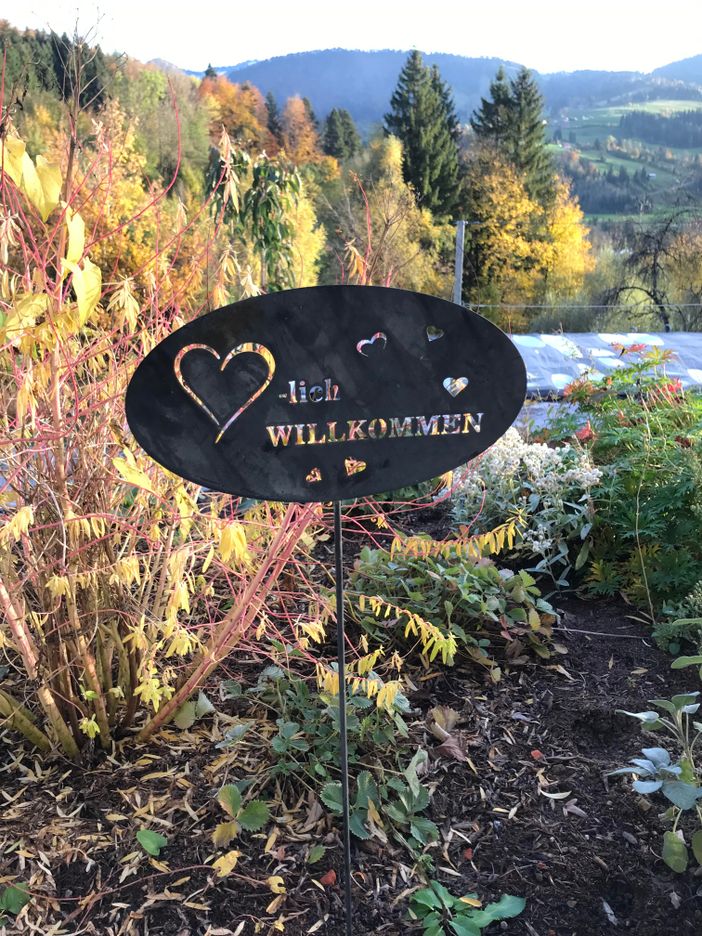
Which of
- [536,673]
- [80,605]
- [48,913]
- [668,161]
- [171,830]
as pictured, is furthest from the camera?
[668,161]

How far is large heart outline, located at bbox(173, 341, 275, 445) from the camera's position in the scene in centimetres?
133

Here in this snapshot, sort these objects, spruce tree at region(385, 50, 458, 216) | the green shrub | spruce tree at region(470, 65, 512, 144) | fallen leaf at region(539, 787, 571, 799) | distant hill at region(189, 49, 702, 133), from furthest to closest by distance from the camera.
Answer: distant hill at region(189, 49, 702, 133) < spruce tree at region(470, 65, 512, 144) < spruce tree at region(385, 50, 458, 216) < the green shrub < fallen leaf at region(539, 787, 571, 799)

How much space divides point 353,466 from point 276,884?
110cm

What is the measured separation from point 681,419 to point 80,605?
3.03m

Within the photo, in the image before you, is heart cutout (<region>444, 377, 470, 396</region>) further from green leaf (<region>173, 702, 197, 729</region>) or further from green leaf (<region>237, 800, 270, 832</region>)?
Answer: green leaf (<region>173, 702, 197, 729</region>)

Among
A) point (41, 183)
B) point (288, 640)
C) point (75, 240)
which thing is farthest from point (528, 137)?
point (75, 240)

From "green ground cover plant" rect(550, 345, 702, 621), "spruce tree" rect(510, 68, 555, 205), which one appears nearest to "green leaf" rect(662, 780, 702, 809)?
"green ground cover plant" rect(550, 345, 702, 621)

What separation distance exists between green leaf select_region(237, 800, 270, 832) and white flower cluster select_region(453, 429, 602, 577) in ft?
5.25

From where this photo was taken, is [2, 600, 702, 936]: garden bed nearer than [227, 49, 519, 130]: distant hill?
Yes

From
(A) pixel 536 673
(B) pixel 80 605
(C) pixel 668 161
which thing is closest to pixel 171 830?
(B) pixel 80 605

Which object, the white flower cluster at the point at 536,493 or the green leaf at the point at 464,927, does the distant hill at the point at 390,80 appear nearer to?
the white flower cluster at the point at 536,493

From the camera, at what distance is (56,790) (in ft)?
6.73

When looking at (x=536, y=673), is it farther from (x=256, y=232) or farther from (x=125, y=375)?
(x=256, y=232)

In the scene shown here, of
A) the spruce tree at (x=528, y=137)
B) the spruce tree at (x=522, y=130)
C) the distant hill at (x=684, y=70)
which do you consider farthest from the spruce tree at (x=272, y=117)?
the distant hill at (x=684, y=70)
